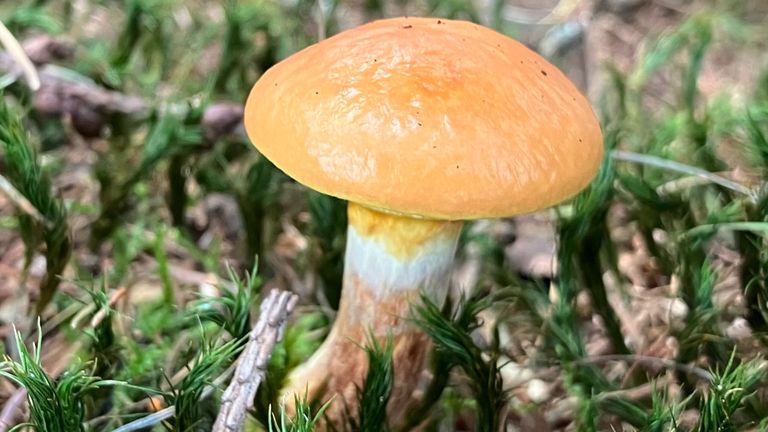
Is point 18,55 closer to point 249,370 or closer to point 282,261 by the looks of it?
point 282,261

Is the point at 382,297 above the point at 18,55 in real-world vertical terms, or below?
below

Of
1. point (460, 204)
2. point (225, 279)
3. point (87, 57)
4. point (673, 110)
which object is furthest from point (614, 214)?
point (87, 57)

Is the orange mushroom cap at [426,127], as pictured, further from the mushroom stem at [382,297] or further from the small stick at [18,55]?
the small stick at [18,55]

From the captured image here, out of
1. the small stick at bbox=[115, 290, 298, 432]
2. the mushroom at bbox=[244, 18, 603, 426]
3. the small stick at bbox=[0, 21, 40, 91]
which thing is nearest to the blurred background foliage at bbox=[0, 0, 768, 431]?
the small stick at bbox=[115, 290, 298, 432]

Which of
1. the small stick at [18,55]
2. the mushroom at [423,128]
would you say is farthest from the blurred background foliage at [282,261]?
the mushroom at [423,128]

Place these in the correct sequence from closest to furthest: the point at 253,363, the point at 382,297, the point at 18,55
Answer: the point at 253,363 < the point at 382,297 < the point at 18,55

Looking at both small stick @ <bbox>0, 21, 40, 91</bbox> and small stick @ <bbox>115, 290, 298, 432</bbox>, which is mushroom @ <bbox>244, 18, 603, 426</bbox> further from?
small stick @ <bbox>0, 21, 40, 91</bbox>

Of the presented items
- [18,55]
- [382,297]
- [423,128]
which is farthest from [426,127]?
[18,55]

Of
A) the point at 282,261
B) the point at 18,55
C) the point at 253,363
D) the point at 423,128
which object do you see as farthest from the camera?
the point at 282,261
